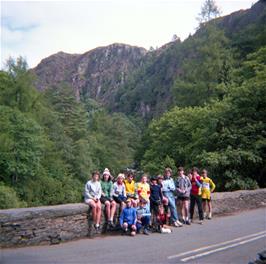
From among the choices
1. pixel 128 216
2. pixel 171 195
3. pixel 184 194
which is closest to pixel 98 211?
pixel 128 216

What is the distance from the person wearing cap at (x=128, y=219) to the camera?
11.4 metres

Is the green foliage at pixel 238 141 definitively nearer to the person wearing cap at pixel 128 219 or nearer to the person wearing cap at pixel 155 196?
the person wearing cap at pixel 155 196

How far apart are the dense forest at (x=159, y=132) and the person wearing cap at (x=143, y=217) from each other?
38.7 feet

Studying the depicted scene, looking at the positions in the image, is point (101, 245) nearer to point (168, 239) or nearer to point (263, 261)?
point (168, 239)

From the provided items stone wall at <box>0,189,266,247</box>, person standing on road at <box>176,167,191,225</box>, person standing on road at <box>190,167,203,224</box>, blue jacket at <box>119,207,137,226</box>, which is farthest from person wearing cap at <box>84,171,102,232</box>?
person standing on road at <box>190,167,203,224</box>

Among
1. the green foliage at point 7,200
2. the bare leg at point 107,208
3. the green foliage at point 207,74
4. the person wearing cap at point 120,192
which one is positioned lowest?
the green foliage at point 7,200

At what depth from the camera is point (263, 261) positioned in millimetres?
5672

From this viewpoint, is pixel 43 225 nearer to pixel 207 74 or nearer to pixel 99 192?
pixel 99 192

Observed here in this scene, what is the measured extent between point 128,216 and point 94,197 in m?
1.07

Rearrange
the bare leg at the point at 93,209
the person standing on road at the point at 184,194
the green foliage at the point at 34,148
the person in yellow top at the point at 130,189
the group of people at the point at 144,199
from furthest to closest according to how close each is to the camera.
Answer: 1. the green foliage at the point at 34,148
2. the person standing on road at the point at 184,194
3. the person in yellow top at the point at 130,189
4. the group of people at the point at 144,199
5. the bare leg at the point at 93,209

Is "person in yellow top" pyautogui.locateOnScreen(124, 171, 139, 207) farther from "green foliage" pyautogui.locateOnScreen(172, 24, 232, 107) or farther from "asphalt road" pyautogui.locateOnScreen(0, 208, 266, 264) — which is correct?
"green foliage" pyautogui.locateOnScreen(172, 24, 232, 107)

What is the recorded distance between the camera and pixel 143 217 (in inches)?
468

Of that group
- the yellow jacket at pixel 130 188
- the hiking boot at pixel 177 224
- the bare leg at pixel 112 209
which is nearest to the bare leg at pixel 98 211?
the bare leg at pixel 112 209

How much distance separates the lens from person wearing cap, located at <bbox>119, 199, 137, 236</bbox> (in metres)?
11.4
